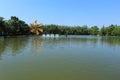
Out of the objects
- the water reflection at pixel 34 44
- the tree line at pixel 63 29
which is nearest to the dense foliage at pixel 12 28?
the tree line at pixel 63 29

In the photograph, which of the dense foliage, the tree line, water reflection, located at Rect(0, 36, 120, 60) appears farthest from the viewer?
the tree line

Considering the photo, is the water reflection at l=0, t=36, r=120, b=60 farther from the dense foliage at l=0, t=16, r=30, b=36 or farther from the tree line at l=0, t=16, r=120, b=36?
the tree line at l=0, t=16, r=120, b=36

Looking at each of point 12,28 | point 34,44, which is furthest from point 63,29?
point 34,44

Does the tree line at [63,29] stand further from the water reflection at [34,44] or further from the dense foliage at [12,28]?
the water reflection at [34,44]

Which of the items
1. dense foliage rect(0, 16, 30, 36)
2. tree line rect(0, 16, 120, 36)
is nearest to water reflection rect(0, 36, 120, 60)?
dense foliage rect(0, 16, 30, 36)

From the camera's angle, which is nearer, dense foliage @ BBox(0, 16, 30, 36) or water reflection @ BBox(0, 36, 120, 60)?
water reflection @ BBox(0, 36, 120, 60)

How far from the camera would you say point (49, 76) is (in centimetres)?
576

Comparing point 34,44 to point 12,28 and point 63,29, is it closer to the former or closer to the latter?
point 12,28

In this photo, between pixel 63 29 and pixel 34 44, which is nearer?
pixel 34 44

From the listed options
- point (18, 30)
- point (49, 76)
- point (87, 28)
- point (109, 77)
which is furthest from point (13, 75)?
point (87, 28)

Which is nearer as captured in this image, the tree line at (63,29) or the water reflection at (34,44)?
the water reflection at (34,44)

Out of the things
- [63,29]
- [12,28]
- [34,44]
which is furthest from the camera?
[63,29]

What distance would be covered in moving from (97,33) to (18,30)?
48.9 meters

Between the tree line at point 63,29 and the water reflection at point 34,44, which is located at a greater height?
the tree line at point 63,29
